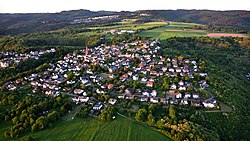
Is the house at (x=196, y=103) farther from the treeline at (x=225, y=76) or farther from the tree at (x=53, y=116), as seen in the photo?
the tree at (x=53, y=116)

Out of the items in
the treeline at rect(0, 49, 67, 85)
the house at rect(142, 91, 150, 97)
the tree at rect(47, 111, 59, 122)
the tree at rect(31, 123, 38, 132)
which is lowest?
the tree at rect(31, 123, 38, 132)

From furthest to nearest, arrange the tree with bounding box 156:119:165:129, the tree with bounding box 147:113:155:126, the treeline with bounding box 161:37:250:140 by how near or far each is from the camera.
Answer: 1. the treeline with bounding box 161:37:250:140
2. the tree with bounding box 147:113:155:126
3. the tree with bounding box 156:119:165:129

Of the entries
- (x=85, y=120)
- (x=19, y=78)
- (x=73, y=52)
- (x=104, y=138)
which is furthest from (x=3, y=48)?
(x=104, y=138)

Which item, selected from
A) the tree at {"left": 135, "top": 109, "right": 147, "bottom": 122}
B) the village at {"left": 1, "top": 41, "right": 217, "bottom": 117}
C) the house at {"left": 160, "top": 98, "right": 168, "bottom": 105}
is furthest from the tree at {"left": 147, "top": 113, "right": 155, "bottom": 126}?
the house at {"left": 160, "top": 98, "right": 168, "bottom": 105}

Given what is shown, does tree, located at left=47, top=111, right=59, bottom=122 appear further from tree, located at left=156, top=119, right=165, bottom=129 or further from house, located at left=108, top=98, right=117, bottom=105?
tree, located at left=156, top=119, right=165, bottom=129

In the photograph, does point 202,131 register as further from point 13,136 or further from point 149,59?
point 149,59

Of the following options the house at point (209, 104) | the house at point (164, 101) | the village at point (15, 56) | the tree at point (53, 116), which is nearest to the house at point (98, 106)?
the tree at point (53, 116)

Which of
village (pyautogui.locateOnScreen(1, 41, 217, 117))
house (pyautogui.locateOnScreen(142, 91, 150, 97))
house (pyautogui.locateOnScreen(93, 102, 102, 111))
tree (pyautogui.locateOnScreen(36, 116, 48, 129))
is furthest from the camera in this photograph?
house (pyautogui.locateOnScreen(142, 91, 150, 97))

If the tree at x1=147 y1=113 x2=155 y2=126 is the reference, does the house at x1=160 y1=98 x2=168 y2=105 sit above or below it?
above
